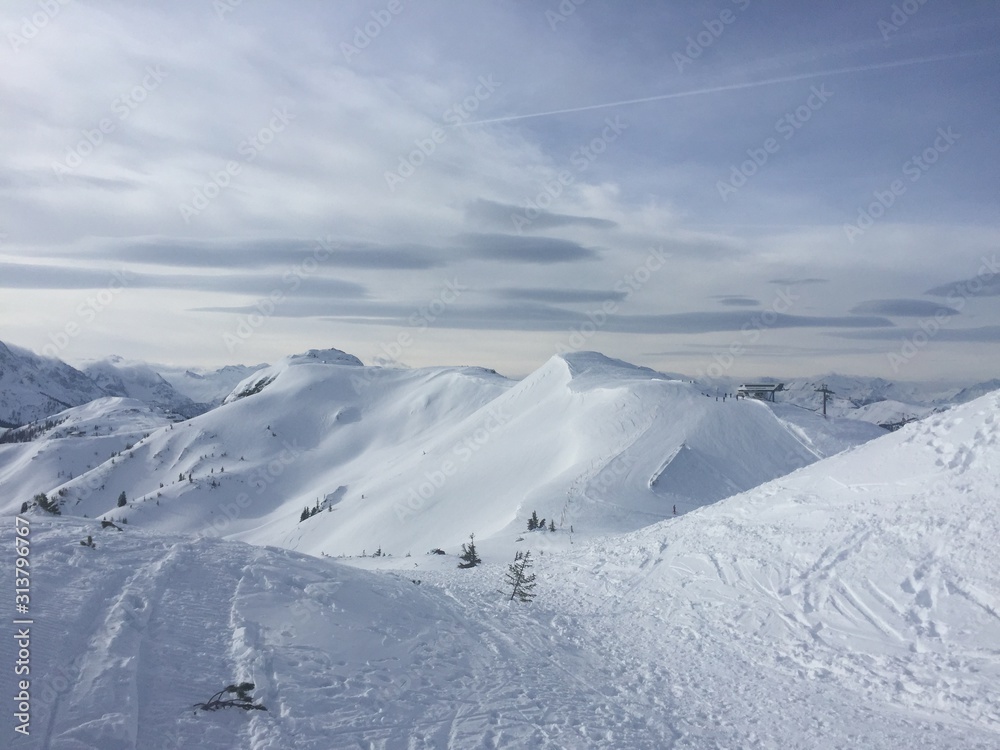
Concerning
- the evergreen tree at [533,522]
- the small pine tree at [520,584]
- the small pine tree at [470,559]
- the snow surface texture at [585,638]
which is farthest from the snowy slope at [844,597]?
the evergreen tree at [533,522]

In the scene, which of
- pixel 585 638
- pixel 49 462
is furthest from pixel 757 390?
pixel 49 462

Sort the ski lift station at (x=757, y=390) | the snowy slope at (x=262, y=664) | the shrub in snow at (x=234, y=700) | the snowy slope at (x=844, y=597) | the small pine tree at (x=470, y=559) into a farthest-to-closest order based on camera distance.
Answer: the ski lift station at (x=757, y=390)
the small pine tree at (x=470, y=559)
the snowy slope at (x=844, y=597)
the shrub in snow at (x=234, y=700)
the snowy slope at (x=262, y=664)

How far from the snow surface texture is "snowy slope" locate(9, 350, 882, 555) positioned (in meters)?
10.5

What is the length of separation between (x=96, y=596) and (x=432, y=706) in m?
5.34

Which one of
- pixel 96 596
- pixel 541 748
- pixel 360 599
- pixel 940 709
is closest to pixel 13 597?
pixel 96 596

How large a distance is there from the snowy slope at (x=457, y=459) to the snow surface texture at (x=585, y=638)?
10492 millimetres

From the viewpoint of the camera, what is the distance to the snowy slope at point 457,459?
30.5 m

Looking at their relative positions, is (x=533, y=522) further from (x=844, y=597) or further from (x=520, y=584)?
(x=844, y=597)

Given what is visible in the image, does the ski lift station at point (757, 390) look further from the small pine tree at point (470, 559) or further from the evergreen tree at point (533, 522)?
the small pine tree at point (470, 559)

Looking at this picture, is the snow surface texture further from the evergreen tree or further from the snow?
the evergreen tree

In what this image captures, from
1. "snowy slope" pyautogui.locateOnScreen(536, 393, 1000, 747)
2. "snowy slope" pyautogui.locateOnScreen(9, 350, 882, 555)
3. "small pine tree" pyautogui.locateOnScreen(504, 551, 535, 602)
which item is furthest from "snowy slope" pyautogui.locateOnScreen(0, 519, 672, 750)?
"snowy slope" pyautogui.locateOnScreen(9, 350, 882, 555)

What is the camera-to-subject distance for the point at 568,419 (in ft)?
149

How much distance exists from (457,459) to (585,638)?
1498 inches

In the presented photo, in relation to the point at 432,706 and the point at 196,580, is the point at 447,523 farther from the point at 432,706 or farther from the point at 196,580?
the point at 432,706
